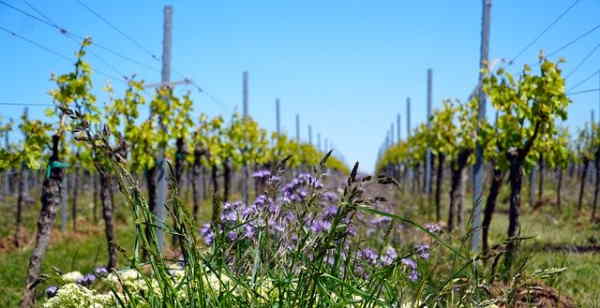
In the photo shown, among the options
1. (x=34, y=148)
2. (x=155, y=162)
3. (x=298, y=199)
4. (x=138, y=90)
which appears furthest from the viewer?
(x=155, y=162)

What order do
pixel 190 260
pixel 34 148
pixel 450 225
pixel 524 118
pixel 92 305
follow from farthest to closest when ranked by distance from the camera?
1. pixel 450 225
2. pixel 524 118
3. pixel 34 148
4. pixel 92 305
5. pixel 190 260

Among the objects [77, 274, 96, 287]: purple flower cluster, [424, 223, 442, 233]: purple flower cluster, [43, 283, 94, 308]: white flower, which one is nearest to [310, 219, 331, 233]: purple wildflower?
[424, 223, 442, 233]: purple flower cluster

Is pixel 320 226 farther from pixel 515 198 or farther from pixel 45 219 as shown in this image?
pixel 515 198

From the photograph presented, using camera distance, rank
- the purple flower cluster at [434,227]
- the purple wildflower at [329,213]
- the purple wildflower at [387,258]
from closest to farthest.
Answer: the purple wildflower at [329,213] → the purple flower cluster at [434,227] → the purple wildflower at [387,258]

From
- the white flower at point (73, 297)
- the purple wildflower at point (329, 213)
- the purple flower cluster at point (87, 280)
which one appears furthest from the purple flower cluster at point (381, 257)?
the purple flower cluster at point (87, 280)

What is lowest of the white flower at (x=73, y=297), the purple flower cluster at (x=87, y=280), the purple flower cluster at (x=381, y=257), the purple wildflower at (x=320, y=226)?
the purple flower cluster at (x=87, y=280)

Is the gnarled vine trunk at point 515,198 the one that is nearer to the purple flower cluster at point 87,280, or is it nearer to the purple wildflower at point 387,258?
the purple wildflower at point 387,258

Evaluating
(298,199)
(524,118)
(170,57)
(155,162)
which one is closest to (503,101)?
(524,118)

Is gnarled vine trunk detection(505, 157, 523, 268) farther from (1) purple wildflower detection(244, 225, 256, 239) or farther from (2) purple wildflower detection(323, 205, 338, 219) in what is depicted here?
(1) purple wildflower detection(244, 225, 256, 239)

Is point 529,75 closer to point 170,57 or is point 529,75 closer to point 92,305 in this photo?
point 170,57

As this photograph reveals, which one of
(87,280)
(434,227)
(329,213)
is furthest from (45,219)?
(434,227)

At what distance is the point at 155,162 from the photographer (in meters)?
8.80

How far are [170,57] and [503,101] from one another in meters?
5.07

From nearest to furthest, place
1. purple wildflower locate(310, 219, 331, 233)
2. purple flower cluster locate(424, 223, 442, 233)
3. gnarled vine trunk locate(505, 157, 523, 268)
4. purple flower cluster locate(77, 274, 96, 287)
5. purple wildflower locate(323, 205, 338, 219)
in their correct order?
purple wildflower locate(310, 219, 331, 233)
purple wildflower locate(323, 205, 338, 219)
purple flower cluster locate(424, 223, 442, 233)
purple flower cluster locate(77, 274, 96, 287)
gnarled vine trunk locate(505, 157, 523, 268)
